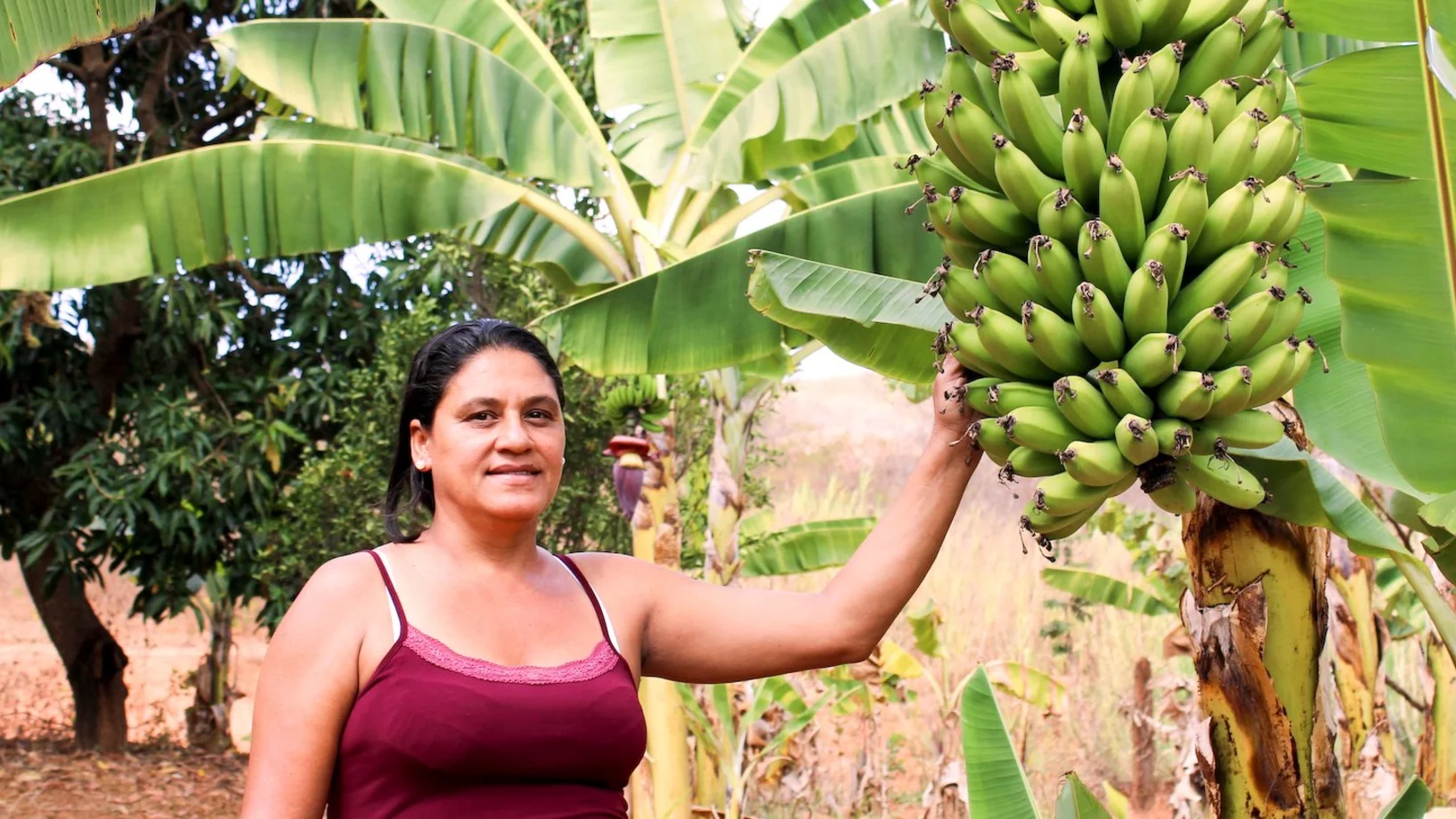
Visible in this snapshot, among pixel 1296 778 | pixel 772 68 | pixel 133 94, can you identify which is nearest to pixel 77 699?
pixel 133 94

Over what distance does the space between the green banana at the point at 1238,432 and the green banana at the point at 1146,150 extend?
276 millimetres

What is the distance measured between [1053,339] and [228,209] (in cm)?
340

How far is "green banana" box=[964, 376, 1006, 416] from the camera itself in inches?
66.4

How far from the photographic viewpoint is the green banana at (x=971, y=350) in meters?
1.67

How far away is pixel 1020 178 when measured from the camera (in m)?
1.61

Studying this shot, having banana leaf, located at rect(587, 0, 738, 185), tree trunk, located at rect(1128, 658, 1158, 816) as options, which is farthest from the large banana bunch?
tree trunk, located at rect(1128, 658, 1158, 816)

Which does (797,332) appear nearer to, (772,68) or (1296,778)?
(772,68)

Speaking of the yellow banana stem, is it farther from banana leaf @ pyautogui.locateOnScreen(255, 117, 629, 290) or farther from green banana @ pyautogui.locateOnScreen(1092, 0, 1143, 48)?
green banana @ pyautogui.locateOnScreen(1092, 0, 1143, 48)

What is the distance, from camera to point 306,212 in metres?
4.26

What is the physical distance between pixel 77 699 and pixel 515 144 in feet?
19.2

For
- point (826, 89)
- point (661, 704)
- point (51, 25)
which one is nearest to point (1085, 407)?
point (51, 25)

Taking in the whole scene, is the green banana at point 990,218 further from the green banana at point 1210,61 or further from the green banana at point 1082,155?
the green banana at point 1210,61

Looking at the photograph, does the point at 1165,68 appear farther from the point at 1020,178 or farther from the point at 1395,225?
the point at 1395,225

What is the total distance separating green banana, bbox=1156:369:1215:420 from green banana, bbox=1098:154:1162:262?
0.58 ft
